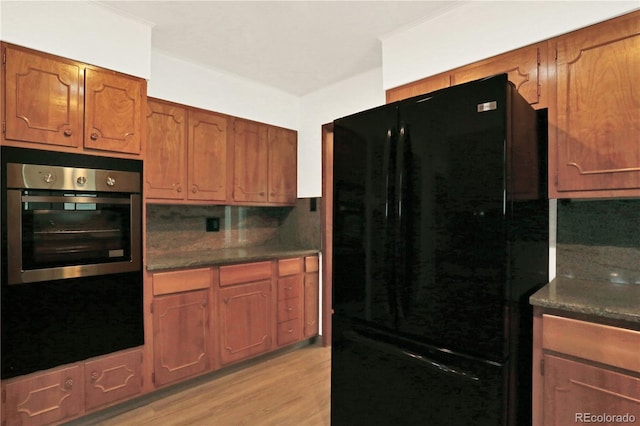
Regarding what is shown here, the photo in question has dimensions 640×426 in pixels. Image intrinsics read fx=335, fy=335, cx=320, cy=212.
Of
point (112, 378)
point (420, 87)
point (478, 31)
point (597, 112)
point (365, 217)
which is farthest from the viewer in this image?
point (420, 87)

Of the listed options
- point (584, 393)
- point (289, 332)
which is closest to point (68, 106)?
point (289, 332)

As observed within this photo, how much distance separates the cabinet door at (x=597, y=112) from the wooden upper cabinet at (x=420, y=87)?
1.94 ft

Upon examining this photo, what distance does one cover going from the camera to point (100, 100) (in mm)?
2041

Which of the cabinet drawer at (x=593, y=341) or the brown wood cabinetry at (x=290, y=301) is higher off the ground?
the cabinet drawer at (x=593, y=341)

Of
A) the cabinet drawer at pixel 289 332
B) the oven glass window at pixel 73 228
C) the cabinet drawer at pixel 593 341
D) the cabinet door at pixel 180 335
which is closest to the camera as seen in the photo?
the cabinet drawer at pixel 593 341

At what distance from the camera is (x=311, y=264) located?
334 cm

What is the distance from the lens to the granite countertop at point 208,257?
2369 millimetres

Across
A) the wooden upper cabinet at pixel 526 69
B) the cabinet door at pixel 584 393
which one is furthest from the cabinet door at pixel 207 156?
the cabinet door at pixel 584 393

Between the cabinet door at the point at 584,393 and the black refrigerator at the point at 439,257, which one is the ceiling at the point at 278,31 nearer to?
the black refrigerator at the point at 439,257

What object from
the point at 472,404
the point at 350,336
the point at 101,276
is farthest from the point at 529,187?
the point at 101,276

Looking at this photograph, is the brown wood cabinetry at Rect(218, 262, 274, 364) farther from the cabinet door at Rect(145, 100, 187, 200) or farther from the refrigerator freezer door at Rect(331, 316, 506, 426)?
the refrigerator freezer door at Rect(331, 316, 506, 426)

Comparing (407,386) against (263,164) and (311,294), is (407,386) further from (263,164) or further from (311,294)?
(263,164)

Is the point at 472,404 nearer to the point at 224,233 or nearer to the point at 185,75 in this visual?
the point at 224,233

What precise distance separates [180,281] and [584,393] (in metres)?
2.32
